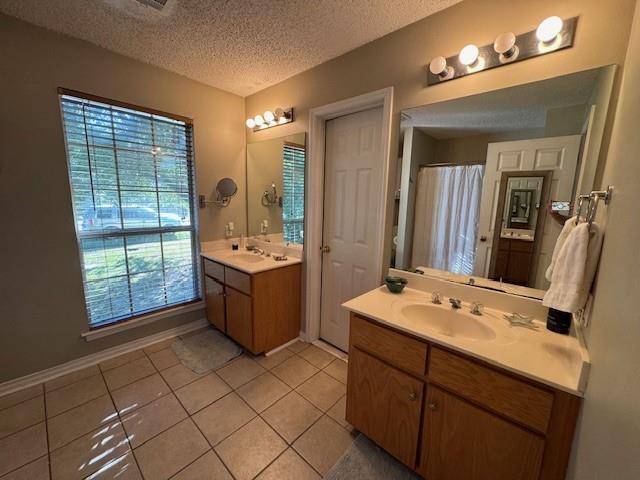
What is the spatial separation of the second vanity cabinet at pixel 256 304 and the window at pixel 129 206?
39 cm

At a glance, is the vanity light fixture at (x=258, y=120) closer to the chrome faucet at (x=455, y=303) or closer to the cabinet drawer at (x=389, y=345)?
the cabinet drawer at (x=389, y=345)

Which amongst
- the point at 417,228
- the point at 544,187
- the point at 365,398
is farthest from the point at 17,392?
the point at 544,187

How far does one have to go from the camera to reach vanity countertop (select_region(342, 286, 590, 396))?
85cm

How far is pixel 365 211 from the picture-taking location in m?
Result: 2.01

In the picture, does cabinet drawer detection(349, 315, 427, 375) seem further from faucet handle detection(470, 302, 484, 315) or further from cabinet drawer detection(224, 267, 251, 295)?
cabinet drawer detection(224, 267, 251, 295)

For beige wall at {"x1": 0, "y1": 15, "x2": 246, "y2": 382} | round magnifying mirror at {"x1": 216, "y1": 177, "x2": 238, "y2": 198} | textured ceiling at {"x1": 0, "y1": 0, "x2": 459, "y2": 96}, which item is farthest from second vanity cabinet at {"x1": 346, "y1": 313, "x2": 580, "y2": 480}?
beige wall at {"x1": 0, "y1": 15, "x2": 246, "y2": 382}

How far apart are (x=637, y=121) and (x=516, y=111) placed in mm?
665

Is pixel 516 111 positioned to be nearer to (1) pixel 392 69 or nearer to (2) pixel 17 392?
(1) pixel 392 69

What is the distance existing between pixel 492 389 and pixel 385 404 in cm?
53

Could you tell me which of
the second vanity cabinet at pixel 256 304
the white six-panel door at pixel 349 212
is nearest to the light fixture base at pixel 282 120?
the white six-panel door at pixel 349 212

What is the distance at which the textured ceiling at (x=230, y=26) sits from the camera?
143cm

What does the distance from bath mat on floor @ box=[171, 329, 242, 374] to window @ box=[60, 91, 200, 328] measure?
41cm

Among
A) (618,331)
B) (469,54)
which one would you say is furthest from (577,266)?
(469,54)

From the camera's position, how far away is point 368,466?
4.35ft
